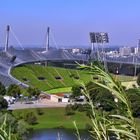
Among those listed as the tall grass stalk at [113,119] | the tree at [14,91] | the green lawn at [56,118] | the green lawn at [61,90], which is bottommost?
the green lawn at [61,90]

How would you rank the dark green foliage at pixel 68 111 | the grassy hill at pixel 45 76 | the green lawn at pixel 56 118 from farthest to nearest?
the grassy hill at pixel 45 76, the dark green foliage at pixel 68 111, the green lawn at pixel 56 118

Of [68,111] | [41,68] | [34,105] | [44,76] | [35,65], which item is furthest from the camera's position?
[35,65]

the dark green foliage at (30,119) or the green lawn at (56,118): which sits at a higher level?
the dark green foliage at (30,119)

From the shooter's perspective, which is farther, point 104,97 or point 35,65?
point 35,65

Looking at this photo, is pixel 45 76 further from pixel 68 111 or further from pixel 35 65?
pixel 68 111

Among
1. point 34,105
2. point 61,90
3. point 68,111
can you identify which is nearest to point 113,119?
point 68,111

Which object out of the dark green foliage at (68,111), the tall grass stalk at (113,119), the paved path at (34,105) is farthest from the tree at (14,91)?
the tall grass stalk at (113,119)

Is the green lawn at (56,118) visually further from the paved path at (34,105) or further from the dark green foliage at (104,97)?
the dark green foliage at (104,97)
